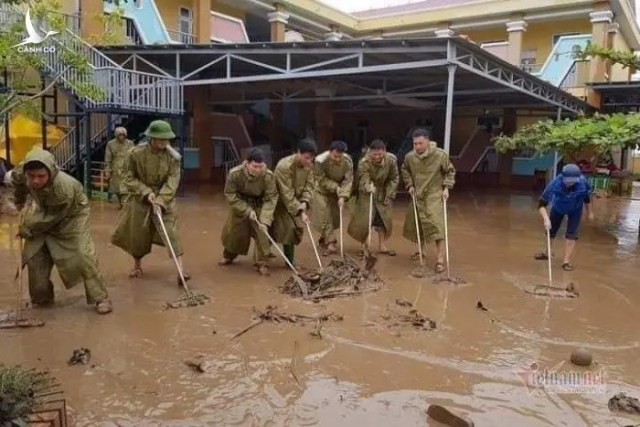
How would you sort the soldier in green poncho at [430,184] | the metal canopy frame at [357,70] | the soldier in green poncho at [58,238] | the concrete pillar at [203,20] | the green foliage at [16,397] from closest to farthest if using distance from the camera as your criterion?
1. the green foliage at [16,397]
2. the soldier in green poncho at [58,238]
3. the soldier in green poncho at [430,184]
4. the metal canopy frame at [357,70]
5. the concrete pillar at [203,20]

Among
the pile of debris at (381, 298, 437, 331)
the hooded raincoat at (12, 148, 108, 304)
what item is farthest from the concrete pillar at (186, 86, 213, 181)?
the pile of debris at (381, 298, 437, 331)

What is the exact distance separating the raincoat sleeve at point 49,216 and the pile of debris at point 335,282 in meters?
2.11

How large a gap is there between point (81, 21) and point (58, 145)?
3.11 m

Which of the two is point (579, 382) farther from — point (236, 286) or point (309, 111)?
point (309, 111)

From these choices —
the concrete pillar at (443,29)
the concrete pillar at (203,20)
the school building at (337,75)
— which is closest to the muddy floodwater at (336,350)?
the school building at (337,75)

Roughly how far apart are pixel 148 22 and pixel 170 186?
10811 millimetres

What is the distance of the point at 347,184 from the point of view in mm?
7570

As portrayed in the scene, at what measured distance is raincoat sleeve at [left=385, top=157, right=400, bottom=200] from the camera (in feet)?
25.3

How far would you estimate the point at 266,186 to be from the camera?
21.0 feet

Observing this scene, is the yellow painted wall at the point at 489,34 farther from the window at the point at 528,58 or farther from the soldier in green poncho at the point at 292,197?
the soldier in green poncho at the point at 292,197

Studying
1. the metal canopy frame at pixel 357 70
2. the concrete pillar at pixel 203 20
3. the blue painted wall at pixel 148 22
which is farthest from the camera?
the concrete pillar at pixel 203 20

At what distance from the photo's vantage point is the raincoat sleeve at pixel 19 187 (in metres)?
4.70

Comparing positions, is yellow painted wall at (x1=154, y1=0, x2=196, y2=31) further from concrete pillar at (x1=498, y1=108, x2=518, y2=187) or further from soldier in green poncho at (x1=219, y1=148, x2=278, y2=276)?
soldier in green poncho at (x1=219, y1=148, x2=278, y2=276)

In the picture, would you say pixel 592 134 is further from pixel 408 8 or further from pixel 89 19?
pixel 408 8
